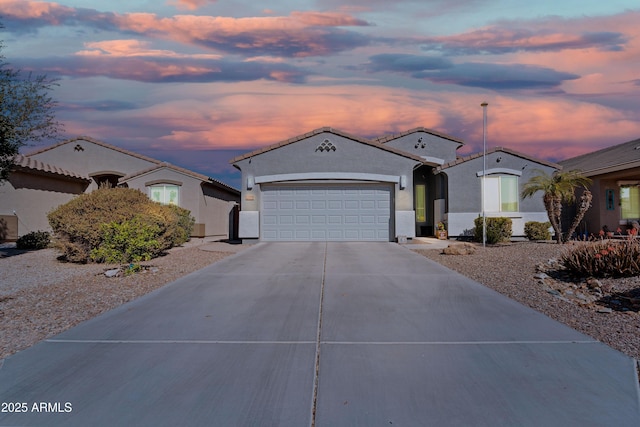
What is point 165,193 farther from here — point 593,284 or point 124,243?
point 593,284

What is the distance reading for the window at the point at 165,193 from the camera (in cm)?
2303

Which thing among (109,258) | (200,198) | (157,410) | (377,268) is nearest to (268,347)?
(157,410)

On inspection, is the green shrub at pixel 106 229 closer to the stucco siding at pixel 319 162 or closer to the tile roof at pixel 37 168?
the stucco siding at pixel 319 162

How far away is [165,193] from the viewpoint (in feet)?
76.0

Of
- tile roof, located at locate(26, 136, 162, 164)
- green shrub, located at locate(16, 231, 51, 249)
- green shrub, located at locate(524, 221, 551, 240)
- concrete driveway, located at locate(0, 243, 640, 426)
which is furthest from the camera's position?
tile roof, located at locate(26, 136, 162, 164)

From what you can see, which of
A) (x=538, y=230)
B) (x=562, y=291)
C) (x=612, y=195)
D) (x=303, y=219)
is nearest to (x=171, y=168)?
(x=303, y=219)

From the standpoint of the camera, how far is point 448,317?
6.73 meters

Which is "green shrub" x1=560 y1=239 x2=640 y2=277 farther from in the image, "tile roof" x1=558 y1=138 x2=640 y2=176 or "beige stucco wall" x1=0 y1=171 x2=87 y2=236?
"beige stucco wall" x1=0 y1=171 x2=87 y2=236

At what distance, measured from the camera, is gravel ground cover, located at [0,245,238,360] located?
650 centimetres

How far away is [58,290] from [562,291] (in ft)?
31.1

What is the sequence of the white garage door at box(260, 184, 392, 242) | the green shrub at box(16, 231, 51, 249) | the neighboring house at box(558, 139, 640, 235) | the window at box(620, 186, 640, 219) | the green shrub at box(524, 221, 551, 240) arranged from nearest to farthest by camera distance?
the green shrub at box(16, 231, 51, 249), the white garage door at box(260, 184, 392, 242), the green shrub at box(524, 221, 551, 240), the neighboring house at box(558, 139, 640, 235), the window at box(620, 186, 640, 219)

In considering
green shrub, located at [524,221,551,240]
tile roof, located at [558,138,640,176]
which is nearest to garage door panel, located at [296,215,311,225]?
green shrub, located at [524,221,551,240]

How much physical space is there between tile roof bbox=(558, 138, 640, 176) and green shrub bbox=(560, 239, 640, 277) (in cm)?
1116

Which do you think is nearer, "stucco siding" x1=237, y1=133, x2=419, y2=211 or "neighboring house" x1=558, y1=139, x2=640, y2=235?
"stucco siding" x1=237, y1=133, x2=419, y2=211
